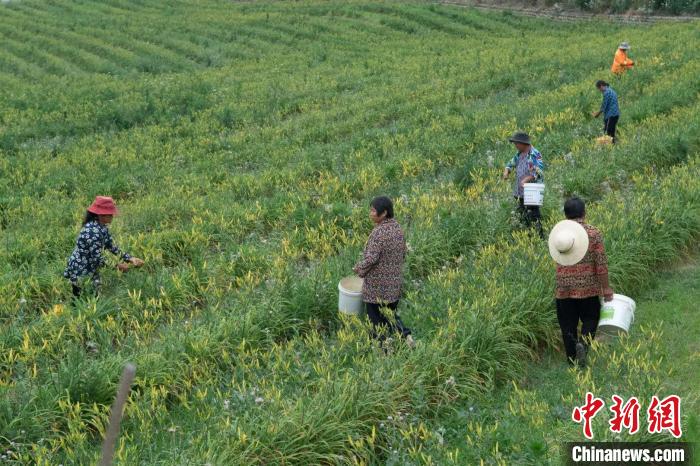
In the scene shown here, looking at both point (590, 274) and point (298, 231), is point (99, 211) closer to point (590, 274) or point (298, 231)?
point (298, 231)

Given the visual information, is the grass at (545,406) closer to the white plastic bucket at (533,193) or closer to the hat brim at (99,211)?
the white plastic bucket at (533,193)

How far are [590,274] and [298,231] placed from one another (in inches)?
182

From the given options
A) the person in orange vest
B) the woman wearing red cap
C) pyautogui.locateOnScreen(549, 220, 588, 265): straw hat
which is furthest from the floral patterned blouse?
the person in orange vest

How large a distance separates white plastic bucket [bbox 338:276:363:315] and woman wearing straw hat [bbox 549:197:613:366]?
76.2 inches

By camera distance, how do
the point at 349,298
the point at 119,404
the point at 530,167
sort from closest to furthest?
the point at 119,404, the point at 349,298, the point at 530,167

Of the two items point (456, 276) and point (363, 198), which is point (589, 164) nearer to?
point (363, 198)

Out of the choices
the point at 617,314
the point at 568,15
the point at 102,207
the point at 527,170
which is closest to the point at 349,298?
the point at 617,314

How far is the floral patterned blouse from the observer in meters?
7.70

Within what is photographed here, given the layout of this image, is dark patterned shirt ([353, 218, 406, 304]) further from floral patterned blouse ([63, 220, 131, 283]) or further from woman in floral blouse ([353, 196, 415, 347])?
floral patterned blouse ([63, 220, 131, 283])

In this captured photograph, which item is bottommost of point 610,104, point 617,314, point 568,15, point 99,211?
point 617,314

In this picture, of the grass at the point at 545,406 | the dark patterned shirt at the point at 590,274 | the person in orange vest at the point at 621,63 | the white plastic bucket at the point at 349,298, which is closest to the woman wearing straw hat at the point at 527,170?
the grass at the point at 545,406

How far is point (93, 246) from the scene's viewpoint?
7.73 meters

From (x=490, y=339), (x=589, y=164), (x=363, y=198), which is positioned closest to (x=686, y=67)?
(x=589, y=164)

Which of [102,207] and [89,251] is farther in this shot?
[89,251]
